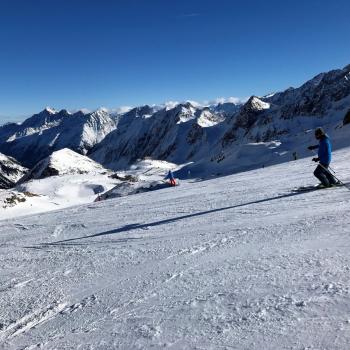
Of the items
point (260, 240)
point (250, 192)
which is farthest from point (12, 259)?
point (250, 192)

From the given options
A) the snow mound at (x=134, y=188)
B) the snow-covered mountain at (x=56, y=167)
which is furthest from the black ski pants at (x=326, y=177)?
the snow-covered mountain at (x=56, y=167)

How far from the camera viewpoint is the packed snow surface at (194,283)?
5281mm

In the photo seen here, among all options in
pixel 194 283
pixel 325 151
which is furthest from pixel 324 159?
pixel 194 283

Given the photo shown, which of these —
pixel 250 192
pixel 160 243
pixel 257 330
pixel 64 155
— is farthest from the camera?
pixel 64 155

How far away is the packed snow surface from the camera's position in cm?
528

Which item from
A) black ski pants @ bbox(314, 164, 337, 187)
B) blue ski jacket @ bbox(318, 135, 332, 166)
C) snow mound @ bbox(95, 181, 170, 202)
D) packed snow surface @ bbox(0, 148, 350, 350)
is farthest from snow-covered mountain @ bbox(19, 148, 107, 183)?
packed snow surface @ bbox(0, 148, 350, 350)

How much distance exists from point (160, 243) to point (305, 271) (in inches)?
167

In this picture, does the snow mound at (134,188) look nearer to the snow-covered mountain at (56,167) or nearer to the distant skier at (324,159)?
the distant skier at (324,159)

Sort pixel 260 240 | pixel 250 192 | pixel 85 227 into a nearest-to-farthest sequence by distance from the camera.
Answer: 1. pixel 260 240
2. pixel 85 227
3. pixel 250 192

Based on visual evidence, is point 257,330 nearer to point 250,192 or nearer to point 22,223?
point 250,192

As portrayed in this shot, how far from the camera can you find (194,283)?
7012 mm

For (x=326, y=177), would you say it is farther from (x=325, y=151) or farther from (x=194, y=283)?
(x=194, y=283)

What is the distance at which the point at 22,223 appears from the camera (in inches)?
696

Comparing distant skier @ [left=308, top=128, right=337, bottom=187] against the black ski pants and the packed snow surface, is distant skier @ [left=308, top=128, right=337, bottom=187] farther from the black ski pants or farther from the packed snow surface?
the packed snow surface
